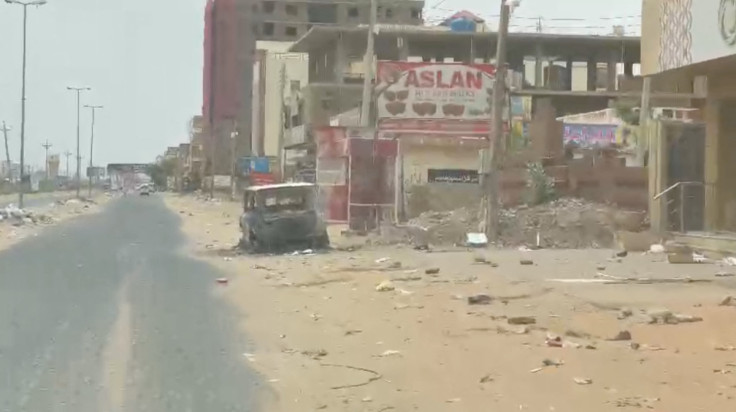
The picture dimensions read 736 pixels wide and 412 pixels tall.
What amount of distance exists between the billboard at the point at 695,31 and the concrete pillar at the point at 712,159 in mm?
2663

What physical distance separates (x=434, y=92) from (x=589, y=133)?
15.8 metres

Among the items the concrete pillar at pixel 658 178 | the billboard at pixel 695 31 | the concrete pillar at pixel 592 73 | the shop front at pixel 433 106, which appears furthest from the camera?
the concrete pillar at pixel 592 73

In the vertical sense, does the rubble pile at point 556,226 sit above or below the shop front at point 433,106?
below

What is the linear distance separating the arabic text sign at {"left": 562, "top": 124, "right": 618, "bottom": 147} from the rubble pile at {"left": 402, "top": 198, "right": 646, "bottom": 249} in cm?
2020

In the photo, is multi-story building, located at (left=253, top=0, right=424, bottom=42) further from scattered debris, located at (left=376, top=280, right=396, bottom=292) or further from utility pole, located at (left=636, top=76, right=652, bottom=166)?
scattered debris, located at (left=376, top=280, right=396, bottom=292)

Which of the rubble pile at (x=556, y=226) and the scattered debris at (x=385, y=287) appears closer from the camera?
the scattered debris at (x=385, y=287)

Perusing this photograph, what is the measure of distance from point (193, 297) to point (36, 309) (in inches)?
109

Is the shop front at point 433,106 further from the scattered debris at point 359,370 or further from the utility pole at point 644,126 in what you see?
the scattered debris at point 359,370

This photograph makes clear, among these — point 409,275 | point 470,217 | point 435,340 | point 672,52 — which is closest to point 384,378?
point 435,340

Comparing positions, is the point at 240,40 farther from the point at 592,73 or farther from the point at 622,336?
the point at 622,336

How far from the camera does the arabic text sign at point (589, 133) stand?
51500mm

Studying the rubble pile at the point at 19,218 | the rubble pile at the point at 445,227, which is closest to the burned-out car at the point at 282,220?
the rubble pile at the point at 445,227

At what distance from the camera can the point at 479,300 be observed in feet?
50.3

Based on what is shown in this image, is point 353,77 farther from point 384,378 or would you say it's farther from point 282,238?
point 384,378
